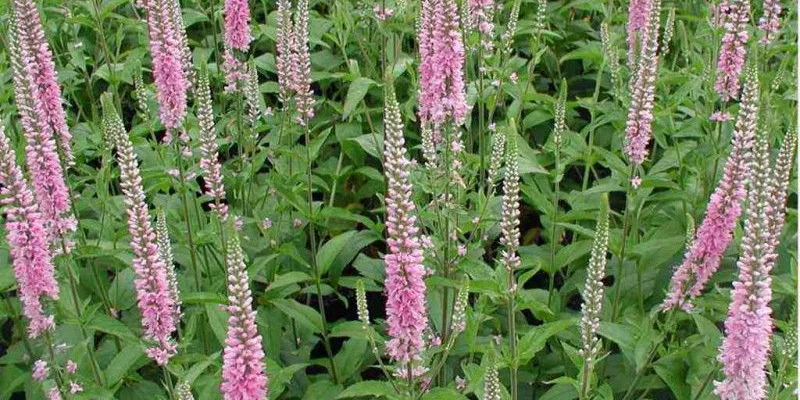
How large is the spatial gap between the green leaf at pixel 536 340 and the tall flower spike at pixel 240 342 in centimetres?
158

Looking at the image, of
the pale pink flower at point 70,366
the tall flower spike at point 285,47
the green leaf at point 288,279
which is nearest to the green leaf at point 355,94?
the tall flower spike at point 285,47

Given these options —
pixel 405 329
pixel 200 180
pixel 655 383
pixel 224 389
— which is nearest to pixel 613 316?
pixel 655 383

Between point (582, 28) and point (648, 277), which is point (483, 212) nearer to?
point (648, 277)

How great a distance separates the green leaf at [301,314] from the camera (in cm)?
594

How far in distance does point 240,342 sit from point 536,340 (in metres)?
1.83

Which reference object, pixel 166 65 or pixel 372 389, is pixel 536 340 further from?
pixel 166 65

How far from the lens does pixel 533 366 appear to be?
642cm

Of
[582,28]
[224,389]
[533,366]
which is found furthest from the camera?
[582,28]

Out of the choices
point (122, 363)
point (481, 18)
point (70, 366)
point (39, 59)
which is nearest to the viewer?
point (70, 366)

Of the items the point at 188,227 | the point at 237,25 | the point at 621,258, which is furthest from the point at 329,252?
the point at 621,258

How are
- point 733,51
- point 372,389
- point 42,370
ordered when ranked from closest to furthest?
point 372,389, point 42,370, point 733,51

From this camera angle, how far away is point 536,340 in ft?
16.8

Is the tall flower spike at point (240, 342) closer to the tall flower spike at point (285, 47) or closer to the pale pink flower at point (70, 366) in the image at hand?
the pale pink flower at point (70, 366)

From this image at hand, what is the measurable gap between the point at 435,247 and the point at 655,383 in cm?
152
